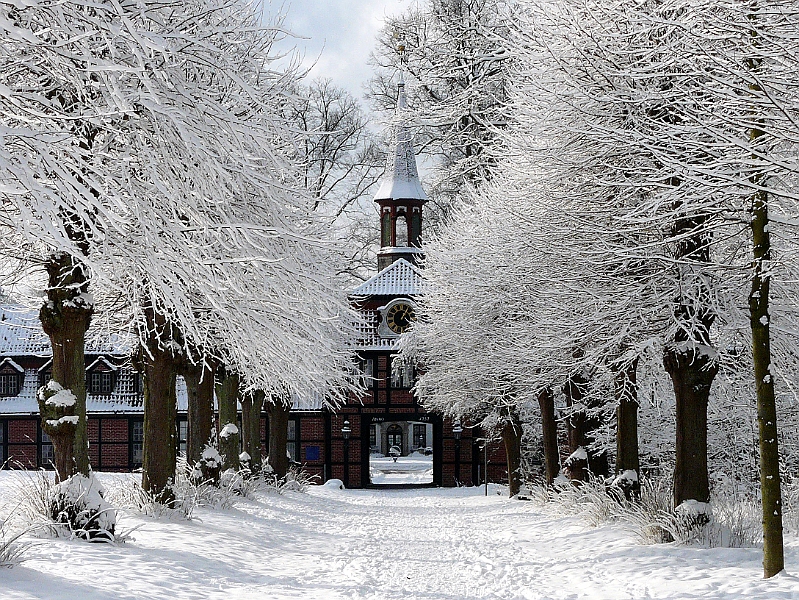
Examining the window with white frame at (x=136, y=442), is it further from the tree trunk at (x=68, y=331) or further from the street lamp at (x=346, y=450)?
the tree trunk at (x=68, y=331)

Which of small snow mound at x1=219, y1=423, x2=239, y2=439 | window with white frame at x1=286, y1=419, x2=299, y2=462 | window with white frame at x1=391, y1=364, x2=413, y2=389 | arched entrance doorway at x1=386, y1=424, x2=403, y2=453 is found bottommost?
arched entrance doorway at x1=386, y1=424, x2=403, y2=453

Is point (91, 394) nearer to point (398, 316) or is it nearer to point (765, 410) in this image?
point (398, 316)

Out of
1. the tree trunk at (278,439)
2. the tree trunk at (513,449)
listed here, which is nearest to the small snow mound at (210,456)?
the tree trunk at (278,439)

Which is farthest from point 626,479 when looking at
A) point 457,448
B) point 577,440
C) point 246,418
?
point 457,448

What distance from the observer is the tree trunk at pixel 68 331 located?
9.98 m

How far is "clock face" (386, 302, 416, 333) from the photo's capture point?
3622cm

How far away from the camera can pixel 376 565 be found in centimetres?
1080

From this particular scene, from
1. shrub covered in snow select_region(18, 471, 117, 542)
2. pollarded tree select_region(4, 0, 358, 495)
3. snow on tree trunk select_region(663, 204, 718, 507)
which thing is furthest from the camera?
snow on tree trunk select_region(663, 204, 718, 507)

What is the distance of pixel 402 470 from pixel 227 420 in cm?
2552

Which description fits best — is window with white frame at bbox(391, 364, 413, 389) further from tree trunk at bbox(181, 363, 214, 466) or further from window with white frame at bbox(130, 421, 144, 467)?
tree trunk at bbox(181, 363, 214, 466)

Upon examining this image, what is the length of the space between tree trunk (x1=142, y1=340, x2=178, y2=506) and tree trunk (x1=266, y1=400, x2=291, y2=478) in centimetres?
1314

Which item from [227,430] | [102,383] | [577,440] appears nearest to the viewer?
[577,440]

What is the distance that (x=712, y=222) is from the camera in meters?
9.66

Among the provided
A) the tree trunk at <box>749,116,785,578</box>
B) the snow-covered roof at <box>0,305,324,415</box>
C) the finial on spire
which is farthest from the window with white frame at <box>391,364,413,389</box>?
the tree trunk at <box>749,116,785,578</box>
